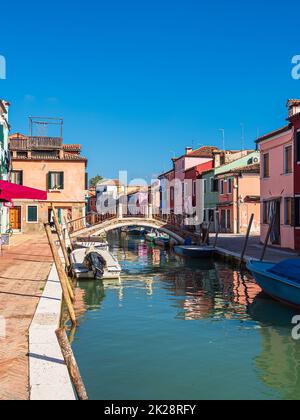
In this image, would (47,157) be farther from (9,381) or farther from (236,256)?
(9,381)

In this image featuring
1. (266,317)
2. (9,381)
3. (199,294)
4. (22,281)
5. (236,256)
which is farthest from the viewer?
(236,256)

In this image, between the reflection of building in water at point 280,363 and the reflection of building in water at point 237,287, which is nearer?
the reflection of building in water at point 280,363

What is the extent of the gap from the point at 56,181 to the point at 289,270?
2806 cm

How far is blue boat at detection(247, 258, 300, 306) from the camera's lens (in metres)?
12.2

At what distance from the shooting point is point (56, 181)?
38.0 m

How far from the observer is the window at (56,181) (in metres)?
37.8

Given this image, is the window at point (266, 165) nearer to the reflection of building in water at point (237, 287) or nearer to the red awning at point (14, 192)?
the reflection of building in water at point (237, 287)

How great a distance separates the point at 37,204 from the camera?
1442 inches

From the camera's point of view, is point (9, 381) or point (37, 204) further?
point (37, 204)

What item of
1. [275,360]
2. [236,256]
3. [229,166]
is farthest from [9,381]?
[229,166]

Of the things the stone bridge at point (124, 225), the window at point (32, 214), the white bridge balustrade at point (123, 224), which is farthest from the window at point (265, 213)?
the window at point (32, 214)

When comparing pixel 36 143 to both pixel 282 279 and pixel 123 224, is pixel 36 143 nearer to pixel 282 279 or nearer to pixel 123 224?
pixel 123 224
